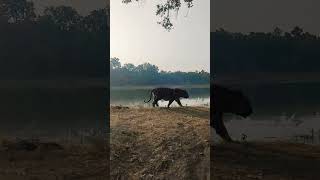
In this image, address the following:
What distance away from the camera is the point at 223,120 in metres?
4.46

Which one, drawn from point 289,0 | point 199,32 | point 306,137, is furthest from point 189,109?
point 289,0

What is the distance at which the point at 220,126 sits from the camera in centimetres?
447

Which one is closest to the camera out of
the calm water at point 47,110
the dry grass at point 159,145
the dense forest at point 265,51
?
the calm water at point 47,110

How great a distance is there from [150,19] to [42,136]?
1.64 m

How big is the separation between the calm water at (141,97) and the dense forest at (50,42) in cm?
31

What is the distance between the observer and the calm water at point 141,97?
4.54m

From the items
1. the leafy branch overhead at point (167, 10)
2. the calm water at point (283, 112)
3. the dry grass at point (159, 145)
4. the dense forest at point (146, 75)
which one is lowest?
the dry grass at point (159, 145)

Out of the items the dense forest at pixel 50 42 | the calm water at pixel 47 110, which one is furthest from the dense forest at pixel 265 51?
the calm water at pixel 47 110

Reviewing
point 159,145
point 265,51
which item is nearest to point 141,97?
point 159,145

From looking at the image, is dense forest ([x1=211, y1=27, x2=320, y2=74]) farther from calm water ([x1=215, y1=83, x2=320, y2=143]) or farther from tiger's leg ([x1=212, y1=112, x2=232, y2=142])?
tiger's leg ([x1=212, y1=112, x2=232, y2=142])

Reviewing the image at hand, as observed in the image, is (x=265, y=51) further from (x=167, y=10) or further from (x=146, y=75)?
(x=146, y=75)

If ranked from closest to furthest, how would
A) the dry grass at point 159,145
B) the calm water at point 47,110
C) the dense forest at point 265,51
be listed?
the calm water at point 47,110, the dense forest at point 265,51, the dry grass at point 159,145

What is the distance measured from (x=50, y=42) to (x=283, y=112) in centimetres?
244

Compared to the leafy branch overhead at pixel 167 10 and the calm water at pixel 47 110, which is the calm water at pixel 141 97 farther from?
the leafy branch overhead at pixel 167 10
